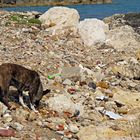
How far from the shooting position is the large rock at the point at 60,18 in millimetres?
17766

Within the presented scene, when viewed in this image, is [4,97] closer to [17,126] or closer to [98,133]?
[17,126]

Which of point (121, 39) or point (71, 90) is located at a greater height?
point (71, 90)

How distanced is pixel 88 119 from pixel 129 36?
781 centimetres

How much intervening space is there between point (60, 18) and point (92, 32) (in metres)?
1.77

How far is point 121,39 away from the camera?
16.8 m

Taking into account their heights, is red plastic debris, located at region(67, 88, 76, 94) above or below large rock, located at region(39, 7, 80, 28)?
below

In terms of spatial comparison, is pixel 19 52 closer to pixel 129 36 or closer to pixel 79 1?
pixel 129 36

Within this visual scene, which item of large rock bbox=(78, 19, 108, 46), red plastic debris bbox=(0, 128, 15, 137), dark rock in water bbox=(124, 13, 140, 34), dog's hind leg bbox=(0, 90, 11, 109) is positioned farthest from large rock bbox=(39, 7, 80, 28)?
red plastic debris bbox=(0, 128, 15, 137)

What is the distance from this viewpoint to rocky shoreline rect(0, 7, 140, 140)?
29.3 feet

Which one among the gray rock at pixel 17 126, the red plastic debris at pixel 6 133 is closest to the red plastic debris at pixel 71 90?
the gray rock at pixel 17 126

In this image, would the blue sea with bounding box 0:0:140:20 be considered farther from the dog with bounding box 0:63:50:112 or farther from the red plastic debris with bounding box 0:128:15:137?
the red plastic debris with bounding box 0:128:15:137

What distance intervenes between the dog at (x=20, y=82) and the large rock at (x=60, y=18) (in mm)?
8000

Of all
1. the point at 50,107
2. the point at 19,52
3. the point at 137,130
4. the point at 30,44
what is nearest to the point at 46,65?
the point at 19,52

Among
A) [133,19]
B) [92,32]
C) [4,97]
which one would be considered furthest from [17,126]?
[133,19]
